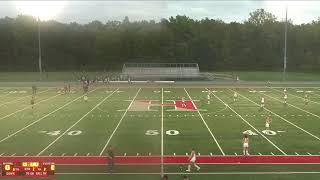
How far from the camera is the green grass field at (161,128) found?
40.3 ft

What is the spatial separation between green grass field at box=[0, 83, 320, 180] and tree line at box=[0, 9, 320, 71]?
199cm

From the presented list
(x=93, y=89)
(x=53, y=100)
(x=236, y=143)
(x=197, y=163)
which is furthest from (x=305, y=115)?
(x=93, y=89)

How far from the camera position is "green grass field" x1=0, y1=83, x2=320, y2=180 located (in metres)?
12.3

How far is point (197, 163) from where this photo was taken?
11453 millimetres

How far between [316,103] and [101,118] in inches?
430

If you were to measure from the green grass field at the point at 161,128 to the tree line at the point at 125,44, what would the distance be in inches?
78.5

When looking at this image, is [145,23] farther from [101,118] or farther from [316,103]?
[316,103]

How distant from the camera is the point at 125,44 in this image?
873cm
